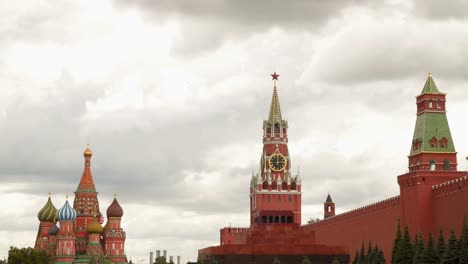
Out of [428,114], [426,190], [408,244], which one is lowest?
[408,244]

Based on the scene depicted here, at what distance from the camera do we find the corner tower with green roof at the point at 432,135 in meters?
74.4

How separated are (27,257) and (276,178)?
3231cm

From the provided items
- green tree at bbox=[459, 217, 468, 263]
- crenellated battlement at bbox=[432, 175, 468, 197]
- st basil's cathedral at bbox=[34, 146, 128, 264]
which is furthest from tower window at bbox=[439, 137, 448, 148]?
st basil's cathedral at bbox=[34, 146, 128, 264]

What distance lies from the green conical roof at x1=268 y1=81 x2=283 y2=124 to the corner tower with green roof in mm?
44402

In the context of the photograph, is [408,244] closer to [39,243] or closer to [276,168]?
[276,168]

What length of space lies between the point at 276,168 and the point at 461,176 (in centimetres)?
4656

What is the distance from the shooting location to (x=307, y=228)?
374 feet

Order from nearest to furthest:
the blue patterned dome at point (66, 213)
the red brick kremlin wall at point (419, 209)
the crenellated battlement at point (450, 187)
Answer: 1. the crenellated battlement at point (450, 187)
2. the red brick kremlin wall at point (419, 209)
3. the blue patterned dome at point (66, 213)

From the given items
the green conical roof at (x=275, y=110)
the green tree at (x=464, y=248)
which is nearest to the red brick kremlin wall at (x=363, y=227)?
the green conical roof at (x=275, y=110)

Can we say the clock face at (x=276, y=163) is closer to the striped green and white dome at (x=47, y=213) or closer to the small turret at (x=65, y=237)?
the small turret at (x=65, y=237)

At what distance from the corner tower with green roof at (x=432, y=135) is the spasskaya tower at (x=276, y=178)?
4284 centimetres

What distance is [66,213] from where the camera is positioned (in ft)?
376

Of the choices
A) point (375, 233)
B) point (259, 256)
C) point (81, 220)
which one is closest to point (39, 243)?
point (81, 220)

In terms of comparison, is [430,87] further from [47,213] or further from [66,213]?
[47,213]
